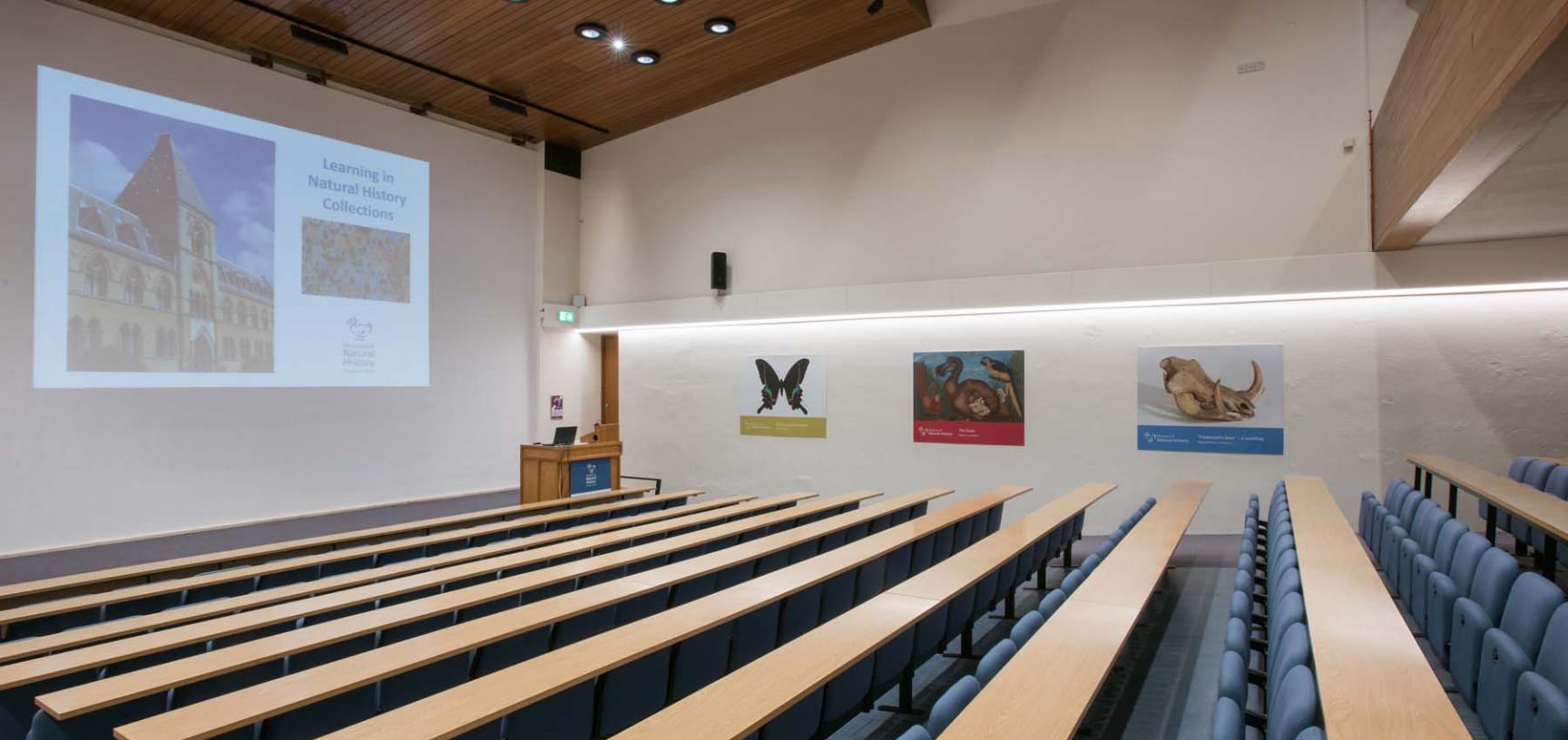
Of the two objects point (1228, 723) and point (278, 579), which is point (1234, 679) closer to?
point (1228, 723)

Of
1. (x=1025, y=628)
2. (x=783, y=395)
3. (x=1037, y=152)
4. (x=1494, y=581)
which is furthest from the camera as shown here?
(x=783, y=395)

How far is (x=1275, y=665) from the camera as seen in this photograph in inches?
88.5

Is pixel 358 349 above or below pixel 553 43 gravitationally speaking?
below

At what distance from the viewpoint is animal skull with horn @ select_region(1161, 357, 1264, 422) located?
6.79m

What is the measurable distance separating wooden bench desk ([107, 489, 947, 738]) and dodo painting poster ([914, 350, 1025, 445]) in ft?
15.1

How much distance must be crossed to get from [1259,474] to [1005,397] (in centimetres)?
218

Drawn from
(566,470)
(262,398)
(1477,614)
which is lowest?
(566,470)

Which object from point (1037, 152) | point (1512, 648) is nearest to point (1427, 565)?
point (1512, 648)

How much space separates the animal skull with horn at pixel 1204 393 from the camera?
6789mm

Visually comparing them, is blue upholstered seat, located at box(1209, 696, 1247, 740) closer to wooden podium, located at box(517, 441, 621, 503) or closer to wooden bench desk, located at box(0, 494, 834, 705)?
wooden bench desk, located at box(0, 494, 834, 705)

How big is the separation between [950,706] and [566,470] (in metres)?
6.27

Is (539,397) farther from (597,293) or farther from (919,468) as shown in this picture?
(919,468)

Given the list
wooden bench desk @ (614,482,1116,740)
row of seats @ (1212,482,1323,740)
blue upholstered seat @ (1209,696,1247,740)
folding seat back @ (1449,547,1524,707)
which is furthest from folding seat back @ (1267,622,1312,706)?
wooden bench desk @ (614,482,1116,740)

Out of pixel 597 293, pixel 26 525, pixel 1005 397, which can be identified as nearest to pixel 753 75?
pixel 597 293
